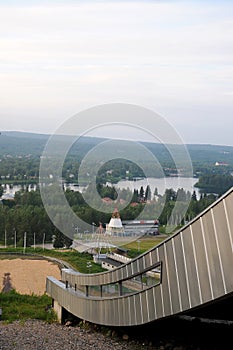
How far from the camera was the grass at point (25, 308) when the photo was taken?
9.52 meters

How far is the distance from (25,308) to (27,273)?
726 cm

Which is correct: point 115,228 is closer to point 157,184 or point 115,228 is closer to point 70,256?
point 70,256

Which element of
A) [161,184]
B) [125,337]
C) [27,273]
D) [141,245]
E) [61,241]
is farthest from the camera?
[161,184]

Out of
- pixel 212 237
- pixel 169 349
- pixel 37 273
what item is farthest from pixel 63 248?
pixel 212 237

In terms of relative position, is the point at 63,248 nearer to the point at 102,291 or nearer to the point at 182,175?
the point at 102,291

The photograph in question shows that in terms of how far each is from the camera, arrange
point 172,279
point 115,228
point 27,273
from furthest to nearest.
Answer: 1. point 115,228
2. point 27,273
3. point 172,279

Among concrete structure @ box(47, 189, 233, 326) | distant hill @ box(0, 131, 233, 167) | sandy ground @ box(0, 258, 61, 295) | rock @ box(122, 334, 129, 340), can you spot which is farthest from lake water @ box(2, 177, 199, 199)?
rock @ box(122, 334, 129, 340)

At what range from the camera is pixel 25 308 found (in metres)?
10.6

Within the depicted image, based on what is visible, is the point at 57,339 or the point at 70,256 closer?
the point at 57,339

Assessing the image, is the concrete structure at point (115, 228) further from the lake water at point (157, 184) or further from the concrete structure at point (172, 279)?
the concrete structure at point (172, 279)

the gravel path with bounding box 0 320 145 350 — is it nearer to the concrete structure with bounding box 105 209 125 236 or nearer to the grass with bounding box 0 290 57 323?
the grass with bounding box 0 290 57 323

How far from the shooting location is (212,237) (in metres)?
4.74

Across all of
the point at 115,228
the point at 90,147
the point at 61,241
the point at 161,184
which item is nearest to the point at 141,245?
the point at 115,228

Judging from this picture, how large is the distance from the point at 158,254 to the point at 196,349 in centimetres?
131
